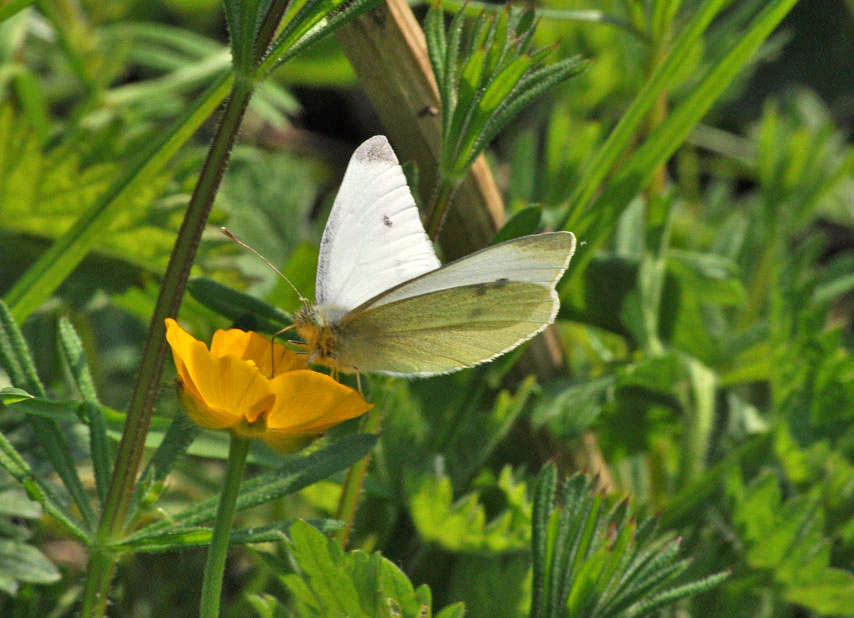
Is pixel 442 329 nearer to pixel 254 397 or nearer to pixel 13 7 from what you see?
pixel 254 397

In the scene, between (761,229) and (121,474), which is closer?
(121,474)

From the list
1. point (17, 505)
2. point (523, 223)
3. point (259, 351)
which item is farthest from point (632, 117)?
point (17, 505)

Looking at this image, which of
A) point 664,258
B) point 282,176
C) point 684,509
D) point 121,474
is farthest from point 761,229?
point 121,474

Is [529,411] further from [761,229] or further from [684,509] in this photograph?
[761,229]

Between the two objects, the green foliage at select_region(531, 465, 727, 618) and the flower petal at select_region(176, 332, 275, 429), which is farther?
the green foliage at select_region(531, 465, 727, 618)

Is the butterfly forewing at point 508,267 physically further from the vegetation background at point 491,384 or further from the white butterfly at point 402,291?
the vegetation background at point 491,384

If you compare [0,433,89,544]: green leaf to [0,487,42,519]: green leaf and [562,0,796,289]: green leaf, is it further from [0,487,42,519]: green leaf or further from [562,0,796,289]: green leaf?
[562,0,796,289]: green leaf

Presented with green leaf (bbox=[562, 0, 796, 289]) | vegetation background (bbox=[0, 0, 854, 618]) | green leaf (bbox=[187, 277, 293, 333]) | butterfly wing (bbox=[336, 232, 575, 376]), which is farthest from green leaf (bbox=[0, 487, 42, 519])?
green leaf (bbox=[562, 0, 796, 289])

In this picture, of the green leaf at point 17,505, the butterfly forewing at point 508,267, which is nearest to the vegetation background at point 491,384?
the green leaf at point 17,505
